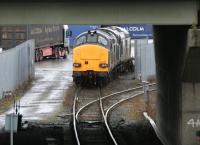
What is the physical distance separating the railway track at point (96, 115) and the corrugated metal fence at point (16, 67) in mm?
3703

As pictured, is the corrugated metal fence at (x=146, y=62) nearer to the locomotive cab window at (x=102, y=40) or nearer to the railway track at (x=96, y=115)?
the railway track at (x=96, y=115)

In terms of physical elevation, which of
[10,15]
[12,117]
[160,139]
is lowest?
[160,139]

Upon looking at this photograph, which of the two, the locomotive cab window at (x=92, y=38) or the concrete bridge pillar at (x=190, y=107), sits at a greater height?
the locomotive cab window at (x=92, y=38)

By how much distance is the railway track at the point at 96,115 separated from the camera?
816 inches

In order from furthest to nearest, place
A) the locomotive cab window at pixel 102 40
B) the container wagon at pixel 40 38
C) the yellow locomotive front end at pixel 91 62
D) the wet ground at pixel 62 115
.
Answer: the container wagon at pixel 40 38, the locomotive cab window at pixel 102 40, the yellow locomotive front end at pixel 91 62, the wet ground at pixel 62 115

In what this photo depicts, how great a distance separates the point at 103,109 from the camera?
1107 inches

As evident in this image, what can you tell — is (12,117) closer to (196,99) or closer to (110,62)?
(196,99)

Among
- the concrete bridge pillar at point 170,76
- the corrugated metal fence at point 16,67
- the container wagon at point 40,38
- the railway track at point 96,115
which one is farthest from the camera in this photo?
the container wagon at point 40,38

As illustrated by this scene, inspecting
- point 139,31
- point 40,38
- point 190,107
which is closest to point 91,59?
point 190,107

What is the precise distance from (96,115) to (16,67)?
35.3ft

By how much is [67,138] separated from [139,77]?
2152 cm

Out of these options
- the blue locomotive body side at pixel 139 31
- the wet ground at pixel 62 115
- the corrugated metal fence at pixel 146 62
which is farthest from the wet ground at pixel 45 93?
the blue locomotive body side at pixel 139 31

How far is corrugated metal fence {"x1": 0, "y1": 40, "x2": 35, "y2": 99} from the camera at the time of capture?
32.2 metres

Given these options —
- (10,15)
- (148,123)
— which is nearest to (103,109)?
(148,123)
